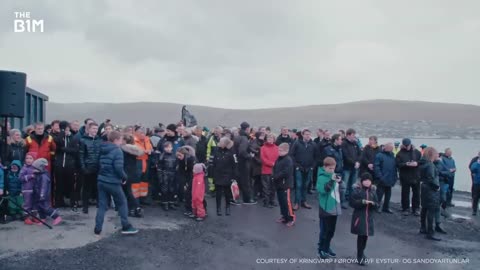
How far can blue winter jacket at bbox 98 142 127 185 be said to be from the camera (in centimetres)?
703

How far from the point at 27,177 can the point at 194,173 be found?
10.8 ft

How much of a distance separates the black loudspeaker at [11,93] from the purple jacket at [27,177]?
1.18m

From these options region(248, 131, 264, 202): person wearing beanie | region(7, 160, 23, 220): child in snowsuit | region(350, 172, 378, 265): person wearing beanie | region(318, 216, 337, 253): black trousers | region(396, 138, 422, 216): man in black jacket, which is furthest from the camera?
region(396, 138, 422, 216): man in black jacket

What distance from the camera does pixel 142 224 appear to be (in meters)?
8.18

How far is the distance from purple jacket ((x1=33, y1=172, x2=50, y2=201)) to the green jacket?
16.8 feet

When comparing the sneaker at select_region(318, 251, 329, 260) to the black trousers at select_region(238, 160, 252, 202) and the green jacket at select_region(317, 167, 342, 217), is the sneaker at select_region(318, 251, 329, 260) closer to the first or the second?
the green jacket at select_region(317, 167, 342, 217)

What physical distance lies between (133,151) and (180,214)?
75.1 inches

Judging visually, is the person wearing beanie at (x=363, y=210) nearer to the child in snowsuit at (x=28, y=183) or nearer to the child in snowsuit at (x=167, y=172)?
the child in snowsuit at (x=167, y=172)

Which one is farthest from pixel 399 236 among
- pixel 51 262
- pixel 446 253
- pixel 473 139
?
pixel 473 139

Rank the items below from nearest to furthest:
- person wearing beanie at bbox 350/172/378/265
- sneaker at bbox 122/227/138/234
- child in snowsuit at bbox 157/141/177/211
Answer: person wearing beanie at bbox 350/172/378/265, sneaker at bbox 122/227/138/234, child in snowsuit at bbox 157/141/177/211

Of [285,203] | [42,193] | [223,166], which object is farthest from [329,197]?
[42,193]

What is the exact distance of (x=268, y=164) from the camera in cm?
1050

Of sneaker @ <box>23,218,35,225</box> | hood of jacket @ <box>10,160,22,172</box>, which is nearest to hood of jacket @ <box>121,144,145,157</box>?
hood of jacket @ <box>10,160,22,172</box>

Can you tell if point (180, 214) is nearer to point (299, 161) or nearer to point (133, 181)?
point (133, 181)
